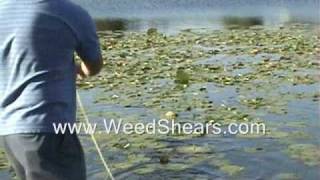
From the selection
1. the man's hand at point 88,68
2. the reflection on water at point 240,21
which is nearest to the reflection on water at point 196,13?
the reflection on water at point 240,21

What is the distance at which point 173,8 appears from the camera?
31.1m

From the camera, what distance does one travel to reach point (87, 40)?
327 centimetres

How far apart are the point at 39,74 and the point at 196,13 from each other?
81.9 feet

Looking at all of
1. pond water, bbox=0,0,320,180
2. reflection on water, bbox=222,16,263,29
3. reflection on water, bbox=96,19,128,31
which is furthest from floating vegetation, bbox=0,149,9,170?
reflection on water, bbox=96,19,128,31

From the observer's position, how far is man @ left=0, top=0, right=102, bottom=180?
10.5 ft

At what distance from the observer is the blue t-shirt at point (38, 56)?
3.18m

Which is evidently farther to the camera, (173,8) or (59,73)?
(173,8)

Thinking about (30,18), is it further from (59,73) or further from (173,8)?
(173,8)

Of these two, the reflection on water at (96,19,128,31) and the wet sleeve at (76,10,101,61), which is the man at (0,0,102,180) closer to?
the wet sleeve at (76,10,101,61)

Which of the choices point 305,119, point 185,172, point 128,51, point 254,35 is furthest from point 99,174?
point 254,35

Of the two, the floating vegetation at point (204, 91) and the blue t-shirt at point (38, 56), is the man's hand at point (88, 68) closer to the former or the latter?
the blue t-shirt at point (38, 56)

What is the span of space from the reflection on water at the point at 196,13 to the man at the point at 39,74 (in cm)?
1772

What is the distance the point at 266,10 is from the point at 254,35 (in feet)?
37.8

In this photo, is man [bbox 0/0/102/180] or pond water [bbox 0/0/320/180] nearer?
man [bbox 0/0/102/180]
